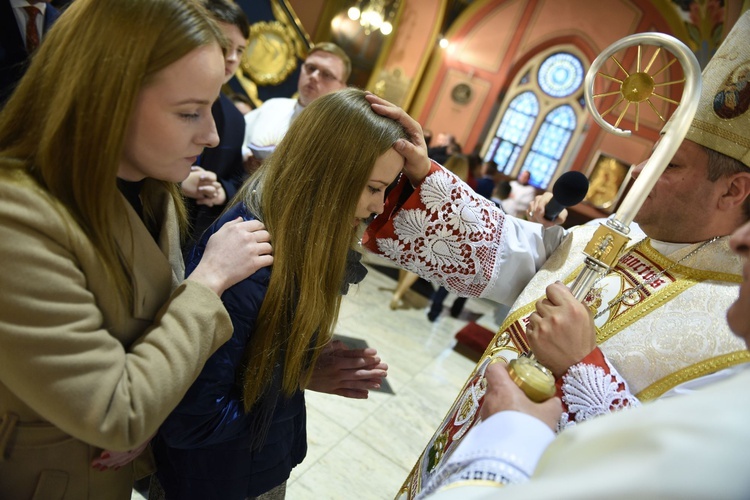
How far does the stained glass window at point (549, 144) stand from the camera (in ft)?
40.3

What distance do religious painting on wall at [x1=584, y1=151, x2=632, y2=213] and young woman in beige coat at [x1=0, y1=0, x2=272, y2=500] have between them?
10.9 meters

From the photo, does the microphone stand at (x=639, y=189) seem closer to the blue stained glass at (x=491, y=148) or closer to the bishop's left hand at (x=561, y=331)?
the bishop's left hand at (x=561, y=331)

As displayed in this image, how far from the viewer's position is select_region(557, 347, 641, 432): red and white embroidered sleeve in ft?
3.56

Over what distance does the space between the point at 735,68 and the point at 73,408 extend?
5.66 ft

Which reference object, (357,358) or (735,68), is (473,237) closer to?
(357,358)

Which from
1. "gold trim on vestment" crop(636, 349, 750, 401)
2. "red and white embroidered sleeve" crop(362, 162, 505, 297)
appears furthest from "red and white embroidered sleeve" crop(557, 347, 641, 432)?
"red and white embroidered sleeve" crop(362, 162, 505, 297)

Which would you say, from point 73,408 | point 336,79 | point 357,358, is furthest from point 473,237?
point 336,79

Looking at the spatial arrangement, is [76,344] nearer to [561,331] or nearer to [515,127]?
[561,331]

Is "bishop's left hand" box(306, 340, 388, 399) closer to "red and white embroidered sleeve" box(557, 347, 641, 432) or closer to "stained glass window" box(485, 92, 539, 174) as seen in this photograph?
"red and white embroidered sleeve" box(557, 347, 641, 432)

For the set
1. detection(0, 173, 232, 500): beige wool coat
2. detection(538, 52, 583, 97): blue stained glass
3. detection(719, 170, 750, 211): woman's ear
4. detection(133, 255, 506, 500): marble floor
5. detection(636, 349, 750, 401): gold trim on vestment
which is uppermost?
detection(538, 52, 583, 97): blue stained glass

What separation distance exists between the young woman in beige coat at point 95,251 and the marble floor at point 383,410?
784 mm

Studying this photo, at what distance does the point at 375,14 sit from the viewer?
10219 millimetres

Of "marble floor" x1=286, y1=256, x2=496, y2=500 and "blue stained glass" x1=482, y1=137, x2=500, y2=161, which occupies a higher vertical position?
"blue stained glass" x1=482, y1=137, x2=500, y2=161

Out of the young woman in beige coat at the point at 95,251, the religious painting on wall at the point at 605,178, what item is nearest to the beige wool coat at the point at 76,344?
the young woman in beige coat at the point at 95,251
